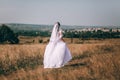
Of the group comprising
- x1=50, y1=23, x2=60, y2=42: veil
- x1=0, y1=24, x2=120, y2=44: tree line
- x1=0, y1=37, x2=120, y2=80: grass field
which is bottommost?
x1=0, y1=24, x2=120, y2=44: tree line

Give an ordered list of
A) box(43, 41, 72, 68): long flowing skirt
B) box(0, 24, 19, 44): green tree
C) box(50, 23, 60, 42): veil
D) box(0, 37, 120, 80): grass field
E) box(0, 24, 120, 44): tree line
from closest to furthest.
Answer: box(0, 37, 120, 80): grass field < box(43, 41, 72, 68): long flowing skirt < box(50, 23, 60, 42): veil < box(0, 24, 19, 44): green tree < box(0, 24, 120, 44): tree line

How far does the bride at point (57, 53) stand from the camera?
502 inches

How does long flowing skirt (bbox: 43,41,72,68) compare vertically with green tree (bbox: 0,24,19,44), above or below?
above

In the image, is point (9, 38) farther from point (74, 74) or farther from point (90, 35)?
point (74, 74)

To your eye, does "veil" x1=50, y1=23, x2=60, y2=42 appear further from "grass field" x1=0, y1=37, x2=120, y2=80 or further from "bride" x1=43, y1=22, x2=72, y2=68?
"grass field" x1=0, y1=37, x2=120, y2=80

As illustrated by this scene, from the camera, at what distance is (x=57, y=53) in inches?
512

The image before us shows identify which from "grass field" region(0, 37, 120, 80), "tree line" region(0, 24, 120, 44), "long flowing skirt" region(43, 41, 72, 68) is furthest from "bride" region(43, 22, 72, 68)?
"tree line" region(0, 24, 120, 44)

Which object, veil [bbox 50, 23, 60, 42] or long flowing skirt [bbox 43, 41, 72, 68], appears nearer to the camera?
long flowing skirt [bbox 43, 41, 72, 68]

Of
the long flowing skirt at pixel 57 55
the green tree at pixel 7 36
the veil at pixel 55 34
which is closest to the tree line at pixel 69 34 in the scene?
the green tree at pixel 7 36

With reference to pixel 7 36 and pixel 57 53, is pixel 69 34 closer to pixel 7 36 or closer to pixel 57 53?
pixel 7 36

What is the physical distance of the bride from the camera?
41.8ft

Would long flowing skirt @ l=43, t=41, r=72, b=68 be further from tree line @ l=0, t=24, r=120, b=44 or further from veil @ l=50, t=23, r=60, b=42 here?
tree line @ l=0, t=24, r=120, b=44

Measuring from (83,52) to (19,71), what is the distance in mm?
5342

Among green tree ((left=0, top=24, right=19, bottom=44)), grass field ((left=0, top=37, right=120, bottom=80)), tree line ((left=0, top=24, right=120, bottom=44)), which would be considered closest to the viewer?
grass field ((left=0, top=37, right=120, bottom=80))
